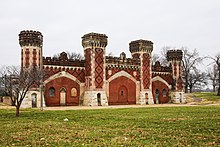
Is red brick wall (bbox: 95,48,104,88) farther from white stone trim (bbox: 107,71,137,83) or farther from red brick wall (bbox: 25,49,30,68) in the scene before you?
red brick wall (bbox: 25,49,30,68)

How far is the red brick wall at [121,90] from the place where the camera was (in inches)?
1752

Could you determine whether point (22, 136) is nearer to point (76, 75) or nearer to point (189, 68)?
point (76, 75)

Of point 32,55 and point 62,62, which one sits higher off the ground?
point 32,55

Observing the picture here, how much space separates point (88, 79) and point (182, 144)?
32323mm

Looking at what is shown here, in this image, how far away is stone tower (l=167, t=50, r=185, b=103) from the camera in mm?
51812

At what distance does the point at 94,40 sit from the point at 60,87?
→ 314 inches

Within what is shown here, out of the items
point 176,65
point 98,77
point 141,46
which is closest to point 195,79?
point 176,65

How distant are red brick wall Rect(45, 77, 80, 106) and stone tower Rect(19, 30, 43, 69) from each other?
3314 millimetres

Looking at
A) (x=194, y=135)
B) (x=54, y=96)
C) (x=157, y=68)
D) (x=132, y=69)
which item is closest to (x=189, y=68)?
(x=157, y=68)

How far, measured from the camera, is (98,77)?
42.5m

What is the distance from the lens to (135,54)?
1914 inches

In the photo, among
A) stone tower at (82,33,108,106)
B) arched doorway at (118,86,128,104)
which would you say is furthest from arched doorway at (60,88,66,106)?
arched doorway at (118,86,128,104)

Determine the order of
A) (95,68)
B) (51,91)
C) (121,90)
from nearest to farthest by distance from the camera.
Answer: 1. (51,91)
2. (95,68)
3. (121,90)

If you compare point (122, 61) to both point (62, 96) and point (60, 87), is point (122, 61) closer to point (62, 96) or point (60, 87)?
point (60, 87)
